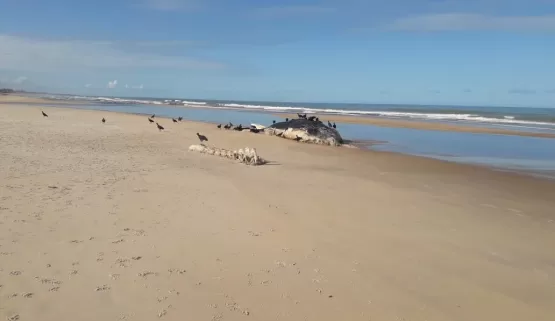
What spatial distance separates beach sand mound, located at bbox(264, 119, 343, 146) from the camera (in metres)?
19.2

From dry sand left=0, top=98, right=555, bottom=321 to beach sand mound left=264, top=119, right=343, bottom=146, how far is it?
8817mm

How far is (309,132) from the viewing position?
19.9 metres

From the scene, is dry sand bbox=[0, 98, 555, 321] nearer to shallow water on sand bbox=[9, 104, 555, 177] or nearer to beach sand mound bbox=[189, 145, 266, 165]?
beach sand mound bbox=[189, 145, 266, 165]

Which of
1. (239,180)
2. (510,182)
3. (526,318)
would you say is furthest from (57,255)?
(510,182)

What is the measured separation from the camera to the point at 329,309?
3969 millimetres

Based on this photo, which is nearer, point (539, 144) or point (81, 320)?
point (81, 320)

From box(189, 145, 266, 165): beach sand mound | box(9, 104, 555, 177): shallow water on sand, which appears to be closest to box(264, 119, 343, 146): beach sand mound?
box(9, 104, 555, 177): shallow water on sand

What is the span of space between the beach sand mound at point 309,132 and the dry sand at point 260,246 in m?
8.82

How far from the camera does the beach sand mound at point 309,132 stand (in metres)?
19.2

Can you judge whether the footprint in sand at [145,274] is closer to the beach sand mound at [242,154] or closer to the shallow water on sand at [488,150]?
the beach sand mound at [242,154]

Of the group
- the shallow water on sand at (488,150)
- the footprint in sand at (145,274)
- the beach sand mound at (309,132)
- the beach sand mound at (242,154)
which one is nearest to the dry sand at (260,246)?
the footprint in sand at (145,274)

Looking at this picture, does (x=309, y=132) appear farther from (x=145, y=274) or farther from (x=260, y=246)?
(x=145, y=274)

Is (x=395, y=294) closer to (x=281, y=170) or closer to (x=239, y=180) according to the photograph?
(x=239, y=180)

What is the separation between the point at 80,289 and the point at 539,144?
858 inches
